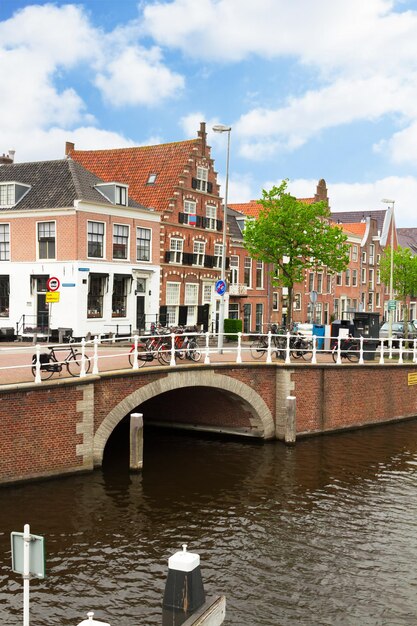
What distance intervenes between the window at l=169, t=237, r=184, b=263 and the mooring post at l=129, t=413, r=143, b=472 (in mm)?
21598

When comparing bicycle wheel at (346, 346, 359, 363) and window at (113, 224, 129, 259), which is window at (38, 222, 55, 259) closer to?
window at (113, 224, 129, 259)

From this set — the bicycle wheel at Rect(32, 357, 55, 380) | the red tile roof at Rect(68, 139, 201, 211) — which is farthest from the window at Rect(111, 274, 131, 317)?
the bicycle wheel at Rect(32, 357, 55, 380)

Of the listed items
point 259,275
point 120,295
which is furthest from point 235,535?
point 259,275

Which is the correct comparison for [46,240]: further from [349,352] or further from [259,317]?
[259,317]

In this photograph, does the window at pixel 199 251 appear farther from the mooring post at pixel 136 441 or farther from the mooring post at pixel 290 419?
the mooring post at pixel 136 441

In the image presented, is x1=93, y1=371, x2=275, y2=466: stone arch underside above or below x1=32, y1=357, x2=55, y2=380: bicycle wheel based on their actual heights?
below

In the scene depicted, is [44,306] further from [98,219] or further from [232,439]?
[232,439]

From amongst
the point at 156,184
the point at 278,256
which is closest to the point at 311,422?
the point at 278,256

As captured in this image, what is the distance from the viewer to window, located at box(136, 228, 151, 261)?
35938mm

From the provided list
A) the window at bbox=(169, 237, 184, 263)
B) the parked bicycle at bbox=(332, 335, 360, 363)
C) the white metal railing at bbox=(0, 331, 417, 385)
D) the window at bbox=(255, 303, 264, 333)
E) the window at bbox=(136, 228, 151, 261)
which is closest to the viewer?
the white metal railing at bbox=(0, 331, 417, 385)

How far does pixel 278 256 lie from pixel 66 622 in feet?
106

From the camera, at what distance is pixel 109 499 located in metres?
15.7

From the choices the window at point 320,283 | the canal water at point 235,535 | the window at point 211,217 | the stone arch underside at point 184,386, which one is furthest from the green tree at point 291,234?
the canal water at point 235,535

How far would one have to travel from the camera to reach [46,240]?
32.8m
